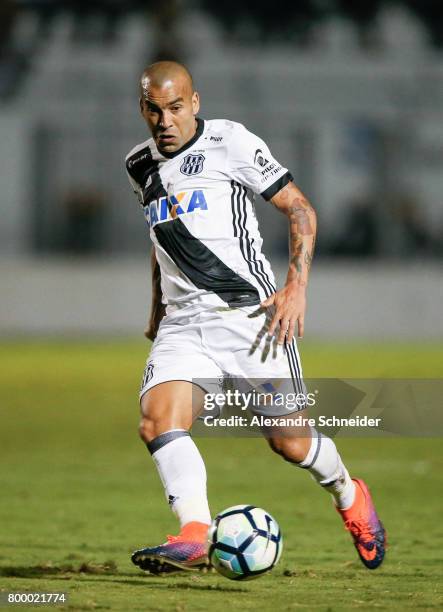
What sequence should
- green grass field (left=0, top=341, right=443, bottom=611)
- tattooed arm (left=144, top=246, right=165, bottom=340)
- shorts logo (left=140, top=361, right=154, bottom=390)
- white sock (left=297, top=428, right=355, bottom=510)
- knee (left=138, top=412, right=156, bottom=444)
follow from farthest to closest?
tattooed arm (left=144, top=246, right=165, bottom=340) → white sock (left=297, top=428, right=355, bottom=510) → shorts logo (left=140, top=361, right=154, bottom=390) → knee (left=138, top=412, right=156, bottom=444) → green grass field (left=0, top=341, right=443, bottom=611)

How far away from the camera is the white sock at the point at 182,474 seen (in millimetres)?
5773

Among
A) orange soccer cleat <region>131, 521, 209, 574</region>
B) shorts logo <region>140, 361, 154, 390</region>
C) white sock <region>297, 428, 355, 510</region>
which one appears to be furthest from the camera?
white sock <region>297, 428, 355, 510</region>

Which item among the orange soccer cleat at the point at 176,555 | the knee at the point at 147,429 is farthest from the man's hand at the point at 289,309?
the orange soccer cleat at the point at 176,555

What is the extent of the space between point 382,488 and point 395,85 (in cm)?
2301

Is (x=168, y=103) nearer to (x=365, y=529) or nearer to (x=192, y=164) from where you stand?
(x=192, y=164)

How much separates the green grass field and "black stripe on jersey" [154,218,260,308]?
1362 millimetres

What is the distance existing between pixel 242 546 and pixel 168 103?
2.10 metres

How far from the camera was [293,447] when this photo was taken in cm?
624

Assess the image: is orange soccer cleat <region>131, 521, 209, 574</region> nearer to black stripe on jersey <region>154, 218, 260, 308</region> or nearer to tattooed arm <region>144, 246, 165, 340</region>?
black stripe on jersey <region>154, 218, 260, 308</region>

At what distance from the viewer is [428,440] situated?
43.1ft

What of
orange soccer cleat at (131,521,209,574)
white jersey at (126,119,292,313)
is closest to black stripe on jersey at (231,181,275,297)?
white jersey at (126,119,292,313)

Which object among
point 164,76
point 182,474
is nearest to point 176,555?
point 182,474

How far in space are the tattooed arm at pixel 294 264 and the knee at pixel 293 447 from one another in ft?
1.59

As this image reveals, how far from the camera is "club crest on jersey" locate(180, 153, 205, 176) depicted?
628cm
